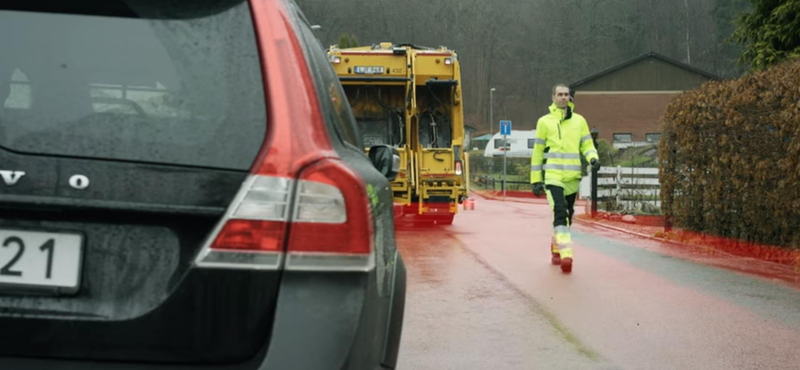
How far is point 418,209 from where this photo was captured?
17.5 m

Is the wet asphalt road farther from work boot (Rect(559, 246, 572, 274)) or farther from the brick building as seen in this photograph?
the brick building

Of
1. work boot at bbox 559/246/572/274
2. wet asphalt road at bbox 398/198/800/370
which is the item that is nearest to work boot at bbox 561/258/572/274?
work boot at bbox 559/246/572/274

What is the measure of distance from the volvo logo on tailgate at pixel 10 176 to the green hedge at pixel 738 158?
31.4ft

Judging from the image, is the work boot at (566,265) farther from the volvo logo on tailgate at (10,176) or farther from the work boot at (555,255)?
the volvo logo on tailgate at (10,176)

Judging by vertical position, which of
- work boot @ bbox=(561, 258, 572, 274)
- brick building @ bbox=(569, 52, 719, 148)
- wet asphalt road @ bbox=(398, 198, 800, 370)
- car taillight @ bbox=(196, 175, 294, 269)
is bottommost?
wet asphalt road @ bbox=(398, 198, 800, 370)

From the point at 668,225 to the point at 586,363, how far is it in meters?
10.1

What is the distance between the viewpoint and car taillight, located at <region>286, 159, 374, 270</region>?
2414 mm

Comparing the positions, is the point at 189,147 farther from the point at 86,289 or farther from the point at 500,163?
the point at 500,163

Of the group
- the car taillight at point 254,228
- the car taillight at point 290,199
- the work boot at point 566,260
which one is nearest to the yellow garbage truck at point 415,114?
the work boot at point 566,260

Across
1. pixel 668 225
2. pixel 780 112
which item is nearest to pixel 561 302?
pixel 780 112

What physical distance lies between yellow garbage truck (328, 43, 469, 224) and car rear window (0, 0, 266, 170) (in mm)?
14571

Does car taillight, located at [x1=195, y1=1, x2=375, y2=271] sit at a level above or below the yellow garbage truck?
below

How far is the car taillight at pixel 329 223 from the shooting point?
7.92 ft

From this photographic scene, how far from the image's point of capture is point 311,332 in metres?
A: 2.37
